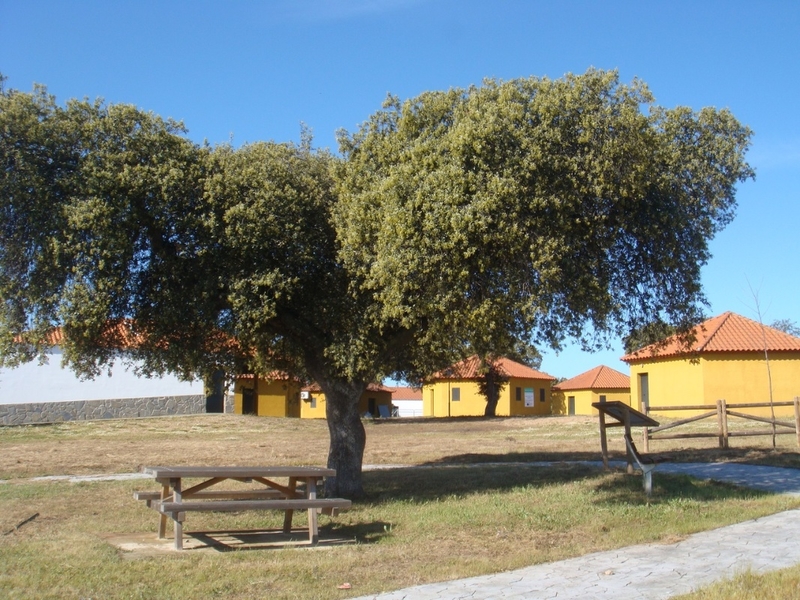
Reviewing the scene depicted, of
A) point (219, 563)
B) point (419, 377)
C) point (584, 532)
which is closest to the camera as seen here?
point (219, 563)

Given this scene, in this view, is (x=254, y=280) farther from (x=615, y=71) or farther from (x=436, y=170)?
(x=615, y=71)

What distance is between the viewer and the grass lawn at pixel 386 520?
755 centimetres

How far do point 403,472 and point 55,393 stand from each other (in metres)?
24.1

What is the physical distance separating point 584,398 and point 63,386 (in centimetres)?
3752

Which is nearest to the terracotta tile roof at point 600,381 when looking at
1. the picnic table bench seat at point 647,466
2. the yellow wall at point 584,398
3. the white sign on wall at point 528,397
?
the yellow wall at point 584,398

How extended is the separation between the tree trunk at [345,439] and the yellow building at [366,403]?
3646 centimetres

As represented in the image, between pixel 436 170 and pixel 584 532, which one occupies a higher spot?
pixel 436 170

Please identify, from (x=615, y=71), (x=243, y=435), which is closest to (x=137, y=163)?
(x=615, y=71)

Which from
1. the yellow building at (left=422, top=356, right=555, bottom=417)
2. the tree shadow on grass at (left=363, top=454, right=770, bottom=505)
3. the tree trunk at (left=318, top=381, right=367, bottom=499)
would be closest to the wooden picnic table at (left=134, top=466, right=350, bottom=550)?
the tree trunk at (left=318, top=381, right=367, bottom=499)

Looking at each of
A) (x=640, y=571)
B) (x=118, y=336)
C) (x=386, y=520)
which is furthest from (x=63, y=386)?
(x=640, y=571)

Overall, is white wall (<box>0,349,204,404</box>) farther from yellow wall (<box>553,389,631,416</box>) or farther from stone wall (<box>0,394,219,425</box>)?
yellow wall (<box>553,389,631,416</box>)

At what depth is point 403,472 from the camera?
1716cm

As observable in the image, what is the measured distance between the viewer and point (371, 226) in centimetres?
1098

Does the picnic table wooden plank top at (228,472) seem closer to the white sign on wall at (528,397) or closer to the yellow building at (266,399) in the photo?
the yellow building at (266,399)
